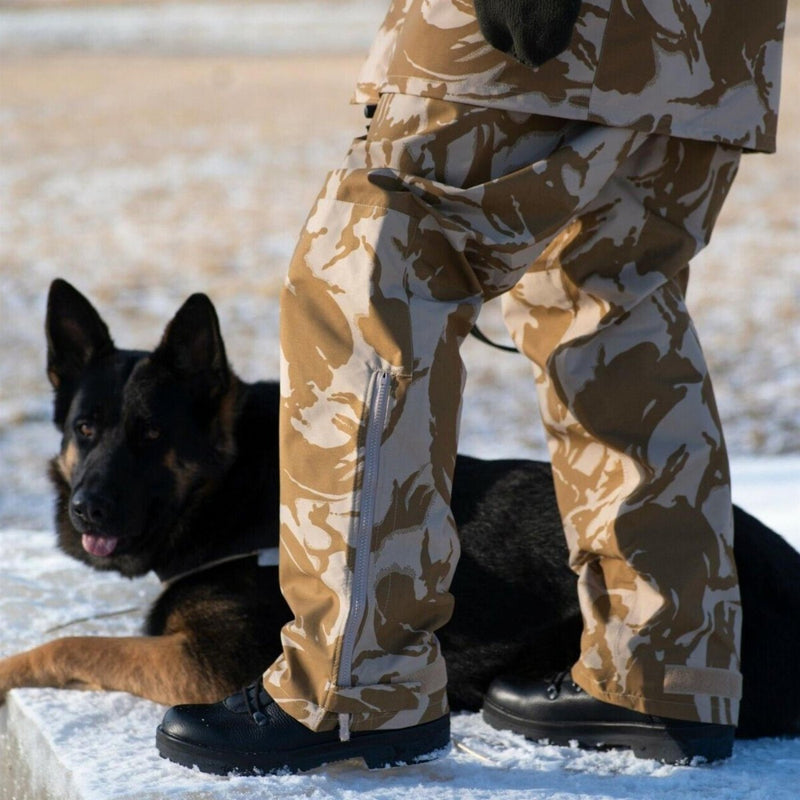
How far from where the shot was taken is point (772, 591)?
8.30 ft

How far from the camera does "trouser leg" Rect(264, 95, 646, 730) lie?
6.32 ft

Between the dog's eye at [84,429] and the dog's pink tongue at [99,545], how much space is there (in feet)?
0.80

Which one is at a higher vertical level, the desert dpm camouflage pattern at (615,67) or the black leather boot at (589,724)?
the desert dpm camouflage pattern at (615,67)

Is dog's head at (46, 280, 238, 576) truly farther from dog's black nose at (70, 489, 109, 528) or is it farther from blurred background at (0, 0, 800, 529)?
blurred background at (0, 0, 800, 529)

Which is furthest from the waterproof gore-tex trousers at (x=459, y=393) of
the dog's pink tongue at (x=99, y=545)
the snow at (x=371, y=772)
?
the dog's pink tongue at (x=99, y=545)

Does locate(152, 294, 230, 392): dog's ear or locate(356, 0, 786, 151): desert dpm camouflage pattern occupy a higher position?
locate(356, 0, 786, 151): desert dpm camouflage pattern

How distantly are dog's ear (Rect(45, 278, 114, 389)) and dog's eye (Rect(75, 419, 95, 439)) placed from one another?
183 mm

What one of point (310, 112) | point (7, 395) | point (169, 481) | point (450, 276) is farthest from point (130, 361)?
point (310, 112)

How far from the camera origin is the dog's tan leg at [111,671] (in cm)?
267

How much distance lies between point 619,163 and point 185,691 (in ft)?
4.89

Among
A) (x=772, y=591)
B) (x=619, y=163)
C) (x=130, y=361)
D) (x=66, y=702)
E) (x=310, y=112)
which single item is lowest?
(x=66, y=702)

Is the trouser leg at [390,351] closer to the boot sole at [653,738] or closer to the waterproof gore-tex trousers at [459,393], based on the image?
the waterproof gore-tex trousers at [459,393]

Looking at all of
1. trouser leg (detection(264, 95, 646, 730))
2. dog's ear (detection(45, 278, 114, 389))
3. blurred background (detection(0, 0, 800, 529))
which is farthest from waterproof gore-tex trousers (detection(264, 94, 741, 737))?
blurred background (detection(0, 0, 800, 529))

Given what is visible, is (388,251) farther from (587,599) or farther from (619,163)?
(587,599)
